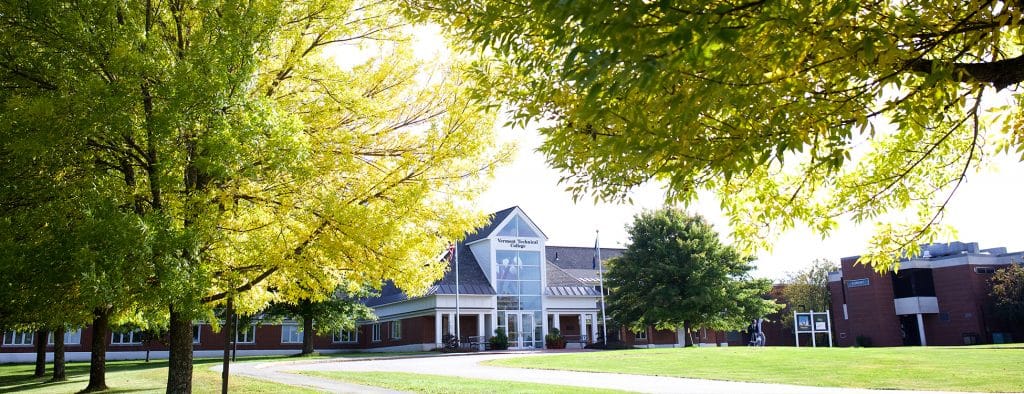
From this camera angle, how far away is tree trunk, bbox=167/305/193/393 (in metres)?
10.2

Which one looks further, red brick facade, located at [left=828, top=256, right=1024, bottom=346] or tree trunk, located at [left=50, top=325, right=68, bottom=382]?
red brick facade, located at [left=828, top=256, right=1024, bottom=346]

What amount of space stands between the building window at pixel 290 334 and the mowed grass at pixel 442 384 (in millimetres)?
36750

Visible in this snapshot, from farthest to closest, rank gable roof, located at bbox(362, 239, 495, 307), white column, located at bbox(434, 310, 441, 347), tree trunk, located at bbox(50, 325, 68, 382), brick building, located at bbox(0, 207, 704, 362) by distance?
brick building, located at bbox(0, 207, 704, 362) → gable roof, located at bbox(362, 239, 495, 307) → white column, located at bbox(434, 310, 441, 347) → tree trunk, located at bbox(50, 325, 68, 382)

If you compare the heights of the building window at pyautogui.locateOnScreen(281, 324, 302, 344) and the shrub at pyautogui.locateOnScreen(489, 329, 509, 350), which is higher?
the building window at pyautogui.locateOnScreen(281, 324, 302, 344)

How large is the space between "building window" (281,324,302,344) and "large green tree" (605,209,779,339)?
26.3 meters

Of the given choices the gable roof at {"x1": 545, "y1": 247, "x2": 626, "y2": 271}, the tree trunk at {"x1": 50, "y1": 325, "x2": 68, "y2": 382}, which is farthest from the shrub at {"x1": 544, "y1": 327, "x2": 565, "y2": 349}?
the tree trunk at {"x1": 50, "y1": 325, "x2": 68, "y2": 382}

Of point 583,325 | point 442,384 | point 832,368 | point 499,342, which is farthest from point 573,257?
point 442,384

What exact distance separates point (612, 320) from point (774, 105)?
46.3 meters

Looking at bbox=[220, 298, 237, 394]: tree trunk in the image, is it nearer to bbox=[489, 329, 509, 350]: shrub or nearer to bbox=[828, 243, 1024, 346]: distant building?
bbox=[489, 329, 509, 350]: shrub

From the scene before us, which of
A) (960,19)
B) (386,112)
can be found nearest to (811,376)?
(386,112)

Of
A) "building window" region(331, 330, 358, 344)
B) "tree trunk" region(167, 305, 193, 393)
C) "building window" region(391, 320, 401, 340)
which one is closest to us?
"tree trunk" region(167, 305, 193, 393)

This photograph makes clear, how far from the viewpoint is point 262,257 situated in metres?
8.83

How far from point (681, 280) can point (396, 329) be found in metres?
21.9

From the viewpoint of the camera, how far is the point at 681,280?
4216 centimetres
